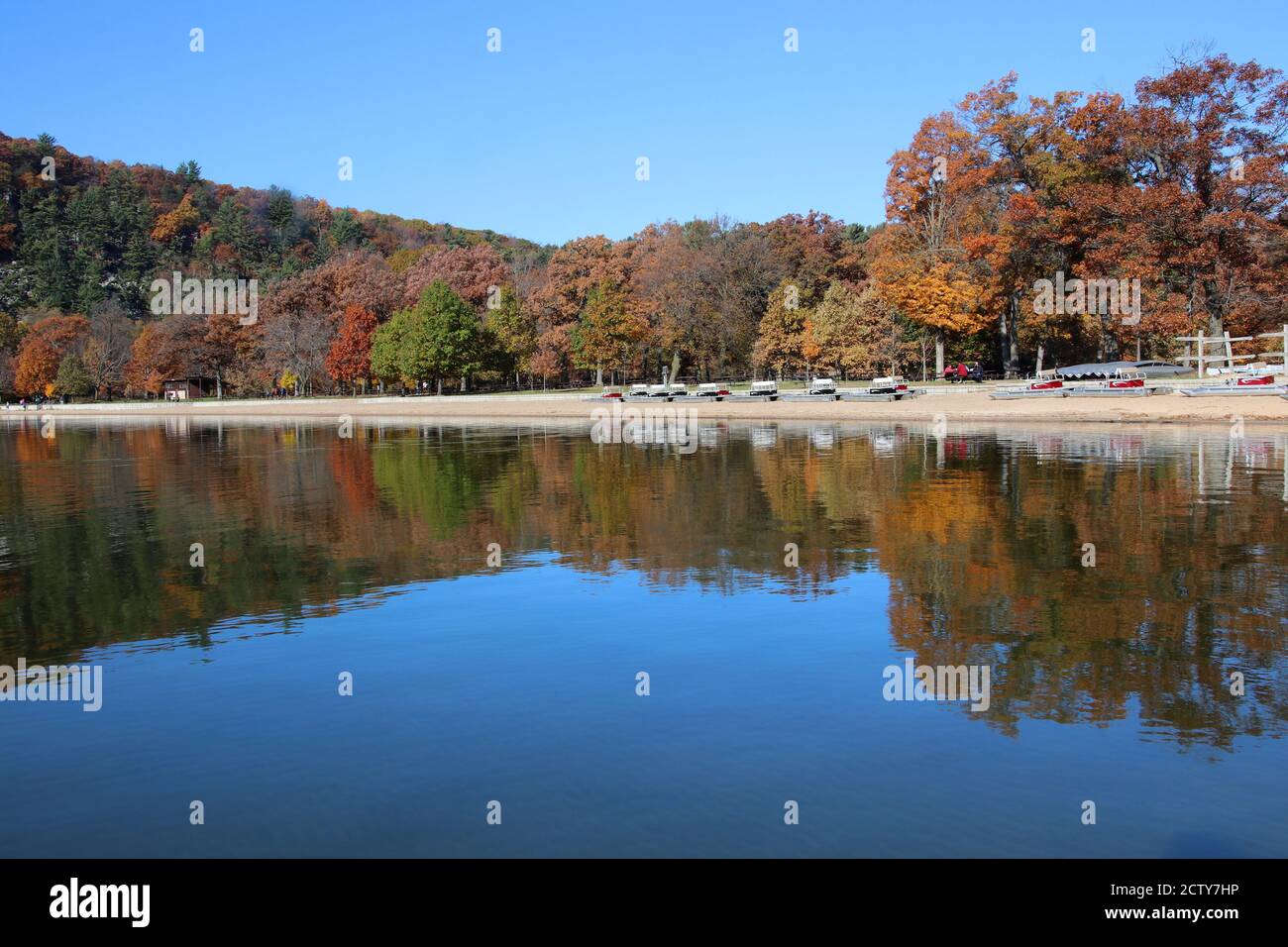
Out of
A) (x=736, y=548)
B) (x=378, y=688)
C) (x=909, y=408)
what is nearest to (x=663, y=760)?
(x=378, y=688)

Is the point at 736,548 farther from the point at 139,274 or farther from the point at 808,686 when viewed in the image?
the point at 139,274

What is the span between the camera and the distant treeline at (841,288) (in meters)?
54.6

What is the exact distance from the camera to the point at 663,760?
30.0 ft

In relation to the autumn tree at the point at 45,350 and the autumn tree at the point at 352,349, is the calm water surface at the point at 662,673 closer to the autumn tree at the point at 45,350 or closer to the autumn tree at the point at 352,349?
the autumn tree at the point at 352,349

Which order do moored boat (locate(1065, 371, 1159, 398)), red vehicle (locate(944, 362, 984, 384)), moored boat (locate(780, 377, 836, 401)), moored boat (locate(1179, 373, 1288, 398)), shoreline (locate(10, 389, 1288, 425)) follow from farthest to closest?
1. red vehicle (locate(944, 362, 984, 384))
2. moored boat (locate(780, 377, 836, 401))
3. moored boat (locate(1065, 371, 1159, 398))
4. moored boat (locate(1179, 373, 1288, 398))
5. shoreline (locate(10, 389, 1288, 425))

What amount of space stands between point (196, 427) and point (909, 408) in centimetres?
4552

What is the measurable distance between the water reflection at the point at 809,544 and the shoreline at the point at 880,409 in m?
6.67

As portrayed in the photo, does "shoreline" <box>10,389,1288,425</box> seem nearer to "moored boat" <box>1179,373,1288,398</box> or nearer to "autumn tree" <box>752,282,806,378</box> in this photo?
"moored boat" <box>1179,373,1288,398</box>

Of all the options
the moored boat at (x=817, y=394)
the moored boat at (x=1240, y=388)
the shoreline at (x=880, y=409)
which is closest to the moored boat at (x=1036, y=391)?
the shoreline at (x=880, y=409)

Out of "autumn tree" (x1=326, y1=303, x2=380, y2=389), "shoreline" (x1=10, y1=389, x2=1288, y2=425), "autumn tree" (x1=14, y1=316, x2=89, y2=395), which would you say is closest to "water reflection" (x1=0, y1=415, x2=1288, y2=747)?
"shoreline" (x1=10, y1=389, x2=1288, y2=425)

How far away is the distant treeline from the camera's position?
179ft

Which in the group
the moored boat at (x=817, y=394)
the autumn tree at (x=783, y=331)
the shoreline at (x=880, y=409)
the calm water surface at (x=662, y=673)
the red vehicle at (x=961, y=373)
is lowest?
the calm water surface at (x=662, y=673)

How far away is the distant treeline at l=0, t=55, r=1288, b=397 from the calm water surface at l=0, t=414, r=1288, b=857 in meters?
36.5
